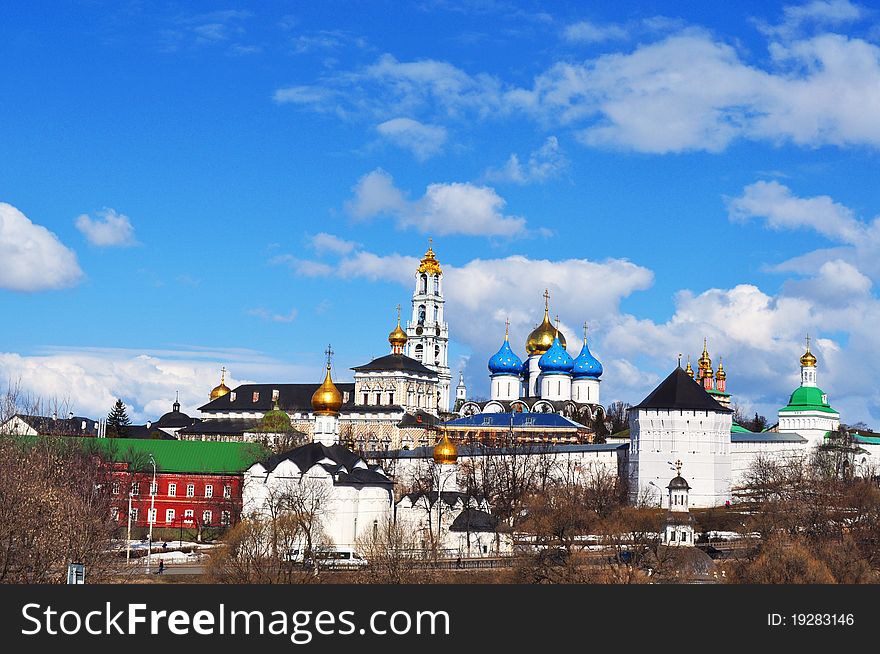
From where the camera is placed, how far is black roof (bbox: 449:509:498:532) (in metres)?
47.7

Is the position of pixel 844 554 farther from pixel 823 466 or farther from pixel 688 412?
pixel 823 466

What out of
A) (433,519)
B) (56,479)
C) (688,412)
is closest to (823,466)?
(688,412)

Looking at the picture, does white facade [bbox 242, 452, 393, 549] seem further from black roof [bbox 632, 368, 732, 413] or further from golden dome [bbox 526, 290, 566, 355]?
golden dome [bbox 526, 290, 566, 355]

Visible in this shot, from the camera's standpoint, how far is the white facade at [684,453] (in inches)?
2515

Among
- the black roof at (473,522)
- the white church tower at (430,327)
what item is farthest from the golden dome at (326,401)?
the white church tower at (430,327)

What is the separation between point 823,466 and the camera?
223ft

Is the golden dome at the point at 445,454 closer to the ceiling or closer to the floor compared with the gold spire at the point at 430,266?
closer to the floor

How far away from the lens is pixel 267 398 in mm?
97812

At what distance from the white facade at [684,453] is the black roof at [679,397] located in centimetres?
24

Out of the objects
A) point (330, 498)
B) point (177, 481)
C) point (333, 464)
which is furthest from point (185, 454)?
point (330, 498)

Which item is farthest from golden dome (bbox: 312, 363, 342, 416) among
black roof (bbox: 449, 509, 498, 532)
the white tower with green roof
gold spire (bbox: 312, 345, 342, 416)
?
the white tower with green roof

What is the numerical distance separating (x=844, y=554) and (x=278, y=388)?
2624 inches

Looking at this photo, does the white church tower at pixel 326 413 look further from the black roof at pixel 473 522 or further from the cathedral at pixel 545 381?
the cathedral at pixel 545 381

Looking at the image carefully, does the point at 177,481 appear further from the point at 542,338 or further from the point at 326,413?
the point at 542,338
